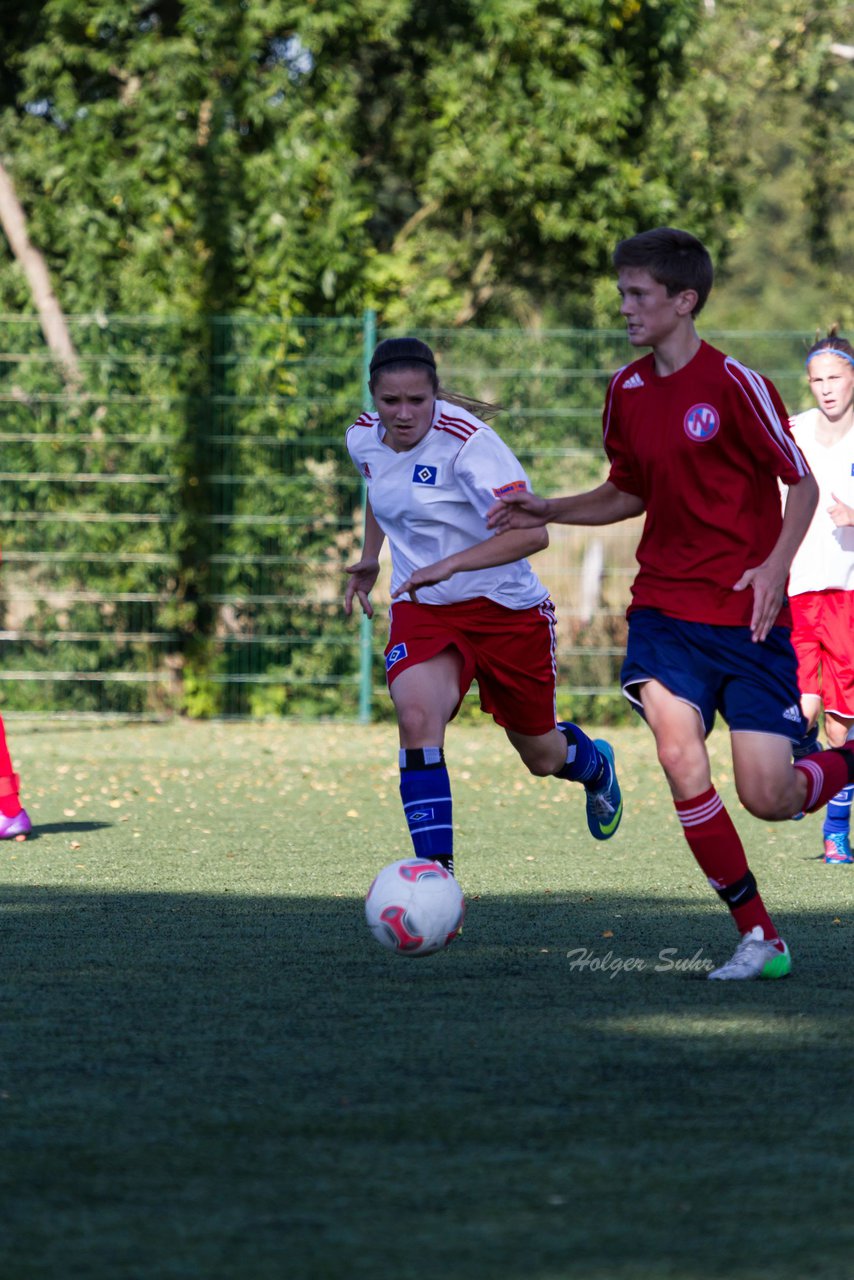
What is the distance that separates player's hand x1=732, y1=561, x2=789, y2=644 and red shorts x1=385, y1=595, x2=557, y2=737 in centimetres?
119

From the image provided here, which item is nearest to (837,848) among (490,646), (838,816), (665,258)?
(838,816)

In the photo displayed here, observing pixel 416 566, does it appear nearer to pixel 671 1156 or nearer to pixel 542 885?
pixel 542 885

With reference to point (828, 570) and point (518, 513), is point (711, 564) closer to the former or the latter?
point (518, 513)

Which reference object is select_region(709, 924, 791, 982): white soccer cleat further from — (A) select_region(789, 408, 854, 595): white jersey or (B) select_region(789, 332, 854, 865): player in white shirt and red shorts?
(A) select_region(789, 408, 854, 595): white jersey

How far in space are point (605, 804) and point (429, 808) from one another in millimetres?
1713

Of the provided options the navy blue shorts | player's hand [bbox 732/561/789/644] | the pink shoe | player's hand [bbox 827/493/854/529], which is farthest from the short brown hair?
the pink shoe

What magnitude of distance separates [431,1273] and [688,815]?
2512 millimetres

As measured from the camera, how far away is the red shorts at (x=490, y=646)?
19.2 feet

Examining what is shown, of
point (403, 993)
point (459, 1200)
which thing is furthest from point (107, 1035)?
point (459, 1200)

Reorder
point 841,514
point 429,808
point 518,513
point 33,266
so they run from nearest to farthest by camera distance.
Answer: point 518,513
point 429,808
point 841,514
point 33,266

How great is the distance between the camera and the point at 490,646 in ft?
19.7

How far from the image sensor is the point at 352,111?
15.6 meters

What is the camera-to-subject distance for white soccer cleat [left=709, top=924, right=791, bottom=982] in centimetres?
498

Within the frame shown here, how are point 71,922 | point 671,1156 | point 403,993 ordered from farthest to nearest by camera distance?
point 71,922 < point 403,993 < point 671,1156
